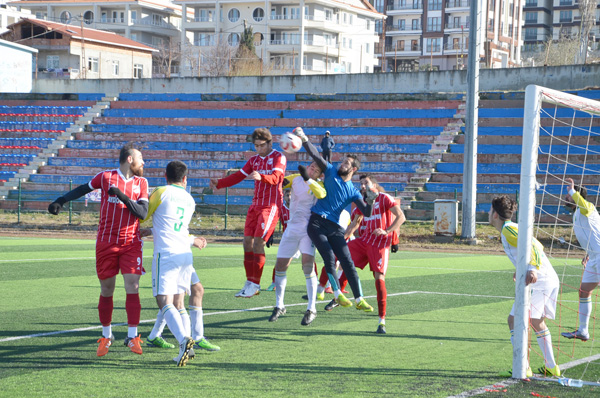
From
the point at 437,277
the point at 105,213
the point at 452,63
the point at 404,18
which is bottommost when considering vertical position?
the point at 437,277

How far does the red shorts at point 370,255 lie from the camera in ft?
26.5

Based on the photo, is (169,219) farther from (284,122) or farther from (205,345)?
(284,122)

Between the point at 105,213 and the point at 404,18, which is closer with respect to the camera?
the point at 105,213

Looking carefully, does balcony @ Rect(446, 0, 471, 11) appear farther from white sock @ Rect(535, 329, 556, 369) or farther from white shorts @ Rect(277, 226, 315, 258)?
white sock @ Rect(535, 329, 556, 369)

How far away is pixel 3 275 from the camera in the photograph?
40.0ft

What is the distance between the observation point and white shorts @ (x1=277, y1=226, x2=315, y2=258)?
333 inches

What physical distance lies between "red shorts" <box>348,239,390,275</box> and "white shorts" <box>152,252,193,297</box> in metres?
2.50

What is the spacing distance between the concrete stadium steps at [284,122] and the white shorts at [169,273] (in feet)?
74.1

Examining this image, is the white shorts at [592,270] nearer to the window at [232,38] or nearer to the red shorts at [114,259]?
the red shorts at [114,259]

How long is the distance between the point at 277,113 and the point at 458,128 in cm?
761

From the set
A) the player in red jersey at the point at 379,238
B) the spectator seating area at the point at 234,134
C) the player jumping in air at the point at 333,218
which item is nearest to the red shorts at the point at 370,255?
the player in red jersey at the point at 379,238

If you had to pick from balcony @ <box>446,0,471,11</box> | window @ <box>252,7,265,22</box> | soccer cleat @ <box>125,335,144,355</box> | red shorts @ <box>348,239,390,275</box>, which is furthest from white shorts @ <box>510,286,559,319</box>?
balcony @ <box>446,0,471,11</box>

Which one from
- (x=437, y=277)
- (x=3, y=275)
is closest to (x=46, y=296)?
(x=3, y=275)

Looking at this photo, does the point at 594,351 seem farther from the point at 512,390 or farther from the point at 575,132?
the point at 575,132
